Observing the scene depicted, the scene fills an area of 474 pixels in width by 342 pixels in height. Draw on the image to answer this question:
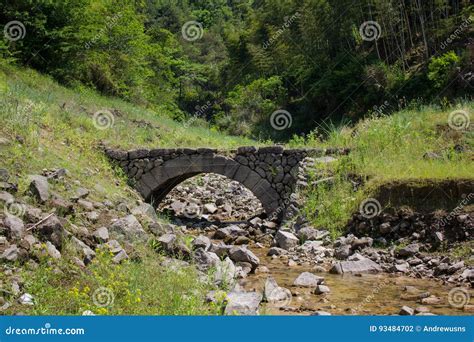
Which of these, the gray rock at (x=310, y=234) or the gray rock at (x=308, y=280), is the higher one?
the gray rock at (x=310, y=234)

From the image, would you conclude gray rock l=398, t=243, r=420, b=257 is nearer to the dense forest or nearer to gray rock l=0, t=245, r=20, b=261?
gray rock l=0, t=245, r=20, b=261

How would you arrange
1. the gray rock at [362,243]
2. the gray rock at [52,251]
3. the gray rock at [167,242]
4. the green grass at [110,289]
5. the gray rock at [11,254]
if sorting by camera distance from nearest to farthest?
the green grass at [110,289] < the gray rock at [11,254] < the gray rock at [52,251] < the gray rock at [167,242] < the gray rock at [362,243]

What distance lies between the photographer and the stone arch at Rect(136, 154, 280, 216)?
13.6m

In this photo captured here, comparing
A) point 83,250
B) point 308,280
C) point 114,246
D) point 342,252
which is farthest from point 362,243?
point 83,250

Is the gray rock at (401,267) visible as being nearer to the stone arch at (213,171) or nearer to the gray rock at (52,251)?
the gray rock at (52,251)

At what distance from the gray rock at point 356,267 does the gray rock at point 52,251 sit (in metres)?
4.38

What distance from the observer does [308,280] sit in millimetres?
7734

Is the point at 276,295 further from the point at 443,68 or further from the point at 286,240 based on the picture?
the point at 443,68

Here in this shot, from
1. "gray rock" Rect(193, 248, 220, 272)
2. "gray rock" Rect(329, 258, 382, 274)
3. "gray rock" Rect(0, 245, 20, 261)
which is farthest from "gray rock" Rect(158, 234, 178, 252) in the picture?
"gray rock" Rect(329, 258, 382, 274)

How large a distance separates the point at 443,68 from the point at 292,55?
1315 centimetres

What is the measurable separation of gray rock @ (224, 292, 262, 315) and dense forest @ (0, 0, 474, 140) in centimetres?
1307

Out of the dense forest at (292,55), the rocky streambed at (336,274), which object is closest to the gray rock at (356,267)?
the rocky streambed at (336,274)

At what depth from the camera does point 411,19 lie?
27.5m

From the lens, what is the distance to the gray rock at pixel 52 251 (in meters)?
→ 5.92
